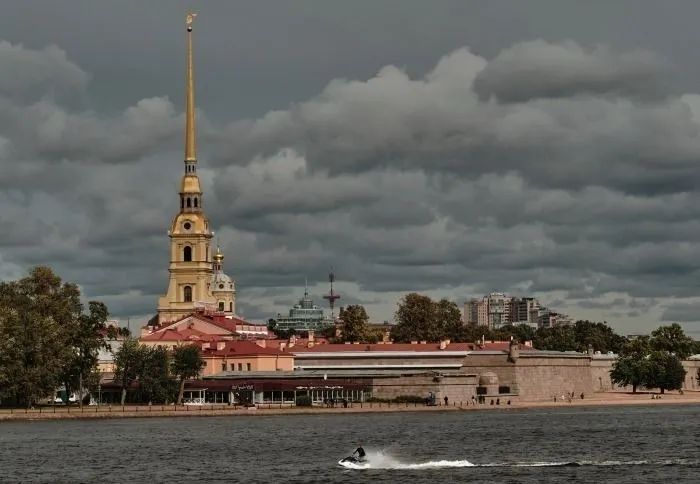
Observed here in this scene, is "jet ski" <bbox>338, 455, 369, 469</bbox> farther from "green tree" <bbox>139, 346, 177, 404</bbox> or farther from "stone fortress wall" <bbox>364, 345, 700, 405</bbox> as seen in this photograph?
"stone fortress wall" <bbox>364, 345, 700, 405</bbox>

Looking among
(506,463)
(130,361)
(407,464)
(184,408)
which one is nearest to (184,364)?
(130,361)

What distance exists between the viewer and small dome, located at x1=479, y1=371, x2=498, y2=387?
181 metres

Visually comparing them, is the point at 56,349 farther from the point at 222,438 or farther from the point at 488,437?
the point at 488,437

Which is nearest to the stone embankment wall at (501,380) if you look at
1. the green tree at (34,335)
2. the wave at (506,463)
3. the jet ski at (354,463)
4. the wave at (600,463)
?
the green tree at (34,335)

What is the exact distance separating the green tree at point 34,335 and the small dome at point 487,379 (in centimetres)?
5195

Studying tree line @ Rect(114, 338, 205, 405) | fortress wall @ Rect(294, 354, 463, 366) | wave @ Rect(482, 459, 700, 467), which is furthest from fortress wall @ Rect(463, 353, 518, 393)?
wave @ Rect(482, 459, 700, 467)

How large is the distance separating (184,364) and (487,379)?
125ft

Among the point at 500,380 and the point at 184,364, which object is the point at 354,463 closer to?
the point at 184,364

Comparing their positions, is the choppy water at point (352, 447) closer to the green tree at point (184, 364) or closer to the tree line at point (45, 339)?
the tree line at point (45, 339)

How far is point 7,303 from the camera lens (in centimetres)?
15362

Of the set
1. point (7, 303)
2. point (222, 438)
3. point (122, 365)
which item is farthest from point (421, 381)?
point (222, 438)

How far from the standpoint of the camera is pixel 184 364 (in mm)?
167875

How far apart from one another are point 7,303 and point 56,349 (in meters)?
10.7

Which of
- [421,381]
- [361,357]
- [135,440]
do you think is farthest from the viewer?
[361,357]
